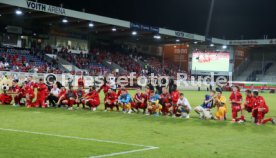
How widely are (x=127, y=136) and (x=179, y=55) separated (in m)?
51.6

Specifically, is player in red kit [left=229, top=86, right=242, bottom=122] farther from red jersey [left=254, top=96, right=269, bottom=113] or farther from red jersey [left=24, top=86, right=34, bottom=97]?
red jersey [left=24, top=86, right=34, bottom=97]

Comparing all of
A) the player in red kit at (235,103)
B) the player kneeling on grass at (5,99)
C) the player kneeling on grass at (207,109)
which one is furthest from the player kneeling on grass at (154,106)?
the player kneeling on grass at (5,99)

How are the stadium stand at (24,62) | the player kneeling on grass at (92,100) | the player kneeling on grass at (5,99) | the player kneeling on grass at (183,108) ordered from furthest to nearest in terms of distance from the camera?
1. the stadium stand at (24,62)
2. the player kneeling on grass at (5,99)
3. the player kneeling on grass at (92,100)
4. the player kneeling on grass at (183,108)

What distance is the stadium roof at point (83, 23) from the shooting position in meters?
36.2

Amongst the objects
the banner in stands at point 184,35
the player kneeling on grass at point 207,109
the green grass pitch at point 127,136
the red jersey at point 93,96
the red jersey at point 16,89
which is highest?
the banner in stands at point 184,35

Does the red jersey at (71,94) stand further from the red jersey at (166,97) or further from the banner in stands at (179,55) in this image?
the banner in stands at (179,55)

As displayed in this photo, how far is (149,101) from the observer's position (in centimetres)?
1780

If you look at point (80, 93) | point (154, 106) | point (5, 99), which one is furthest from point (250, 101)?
point (5, 99)

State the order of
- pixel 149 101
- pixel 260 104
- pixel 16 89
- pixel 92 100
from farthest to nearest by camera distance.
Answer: pixel 16 89 → pixel 92 100 → pixel 149 101 → pixel 260 104

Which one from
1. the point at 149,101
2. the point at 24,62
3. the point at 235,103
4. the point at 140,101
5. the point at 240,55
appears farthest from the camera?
the point at 240,55

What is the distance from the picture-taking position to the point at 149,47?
63250 mm

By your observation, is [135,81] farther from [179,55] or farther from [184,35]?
[179,55]

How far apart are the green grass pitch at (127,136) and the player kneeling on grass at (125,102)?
69.7 inches

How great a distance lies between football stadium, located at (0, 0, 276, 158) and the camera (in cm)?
1008
